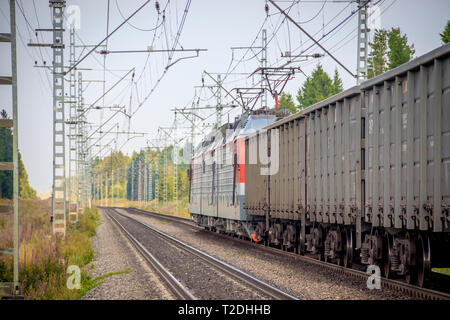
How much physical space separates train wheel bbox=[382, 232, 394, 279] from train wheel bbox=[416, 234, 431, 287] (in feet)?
2.98

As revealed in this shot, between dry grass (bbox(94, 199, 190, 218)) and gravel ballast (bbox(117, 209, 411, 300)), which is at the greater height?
gravel ballast (bbox(117, 209, 411, 300))

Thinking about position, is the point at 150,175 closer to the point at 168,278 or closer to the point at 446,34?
the point at 446,34

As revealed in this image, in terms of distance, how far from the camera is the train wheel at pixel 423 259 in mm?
10102

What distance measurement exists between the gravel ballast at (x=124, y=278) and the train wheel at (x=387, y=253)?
439 cm

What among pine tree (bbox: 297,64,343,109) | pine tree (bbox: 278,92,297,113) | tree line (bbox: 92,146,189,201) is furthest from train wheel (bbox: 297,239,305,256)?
pine tree (bbox: 278,92,297,113)

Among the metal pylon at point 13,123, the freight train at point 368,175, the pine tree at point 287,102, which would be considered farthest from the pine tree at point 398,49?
the metal pylon at point 13,123

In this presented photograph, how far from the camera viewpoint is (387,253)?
1184cm

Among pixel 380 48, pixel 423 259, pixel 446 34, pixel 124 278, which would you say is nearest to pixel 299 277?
pixel 423 259

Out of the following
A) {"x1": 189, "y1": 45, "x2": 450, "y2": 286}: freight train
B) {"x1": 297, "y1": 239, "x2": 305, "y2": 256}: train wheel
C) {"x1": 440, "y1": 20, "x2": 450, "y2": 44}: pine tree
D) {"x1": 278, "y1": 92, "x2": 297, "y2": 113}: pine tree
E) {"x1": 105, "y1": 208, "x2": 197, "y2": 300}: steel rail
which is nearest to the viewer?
{"x1": 189, "y1": 45, "x2": 450, "y2": 286}: freight train

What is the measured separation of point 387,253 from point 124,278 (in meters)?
6.20

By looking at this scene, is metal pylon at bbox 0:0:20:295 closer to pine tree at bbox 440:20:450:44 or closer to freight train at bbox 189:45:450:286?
freight train at bbox 189:45:450:286

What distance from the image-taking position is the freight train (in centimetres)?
952

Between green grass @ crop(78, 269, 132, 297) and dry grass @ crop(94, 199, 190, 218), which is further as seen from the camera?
dry grass @ crop(94, 199, 190, 218)
